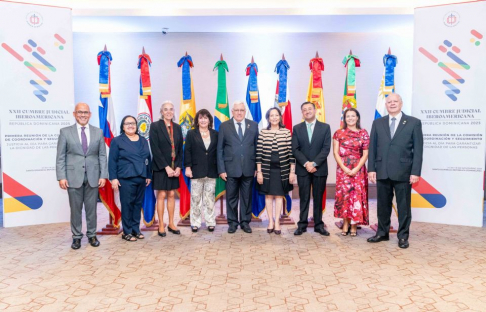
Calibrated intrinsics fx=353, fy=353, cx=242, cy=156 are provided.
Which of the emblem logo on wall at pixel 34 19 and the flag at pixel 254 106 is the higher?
the emblem logo on wall at pixel 34 19

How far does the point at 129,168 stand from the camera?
13.1 ft

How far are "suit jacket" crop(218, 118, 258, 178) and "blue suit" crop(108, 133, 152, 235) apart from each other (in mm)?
907

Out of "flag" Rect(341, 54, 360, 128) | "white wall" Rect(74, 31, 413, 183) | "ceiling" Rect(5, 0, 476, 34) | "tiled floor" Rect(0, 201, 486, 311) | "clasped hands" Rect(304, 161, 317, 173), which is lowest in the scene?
"tiled floor" Rect(0, 201, 486, 311)

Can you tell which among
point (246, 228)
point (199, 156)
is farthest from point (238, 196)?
point (199, 156)

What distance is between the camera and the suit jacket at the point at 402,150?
3.78 metres

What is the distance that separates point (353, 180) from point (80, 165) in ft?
10.1

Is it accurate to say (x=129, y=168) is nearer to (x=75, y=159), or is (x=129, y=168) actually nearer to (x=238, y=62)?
(x=75, y=159)

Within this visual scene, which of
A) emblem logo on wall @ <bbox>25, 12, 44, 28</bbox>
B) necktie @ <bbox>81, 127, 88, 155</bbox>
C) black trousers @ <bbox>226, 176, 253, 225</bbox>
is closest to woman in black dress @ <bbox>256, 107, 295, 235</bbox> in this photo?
black trousers @ <bbox>226, 176, 253, 225</bbox>

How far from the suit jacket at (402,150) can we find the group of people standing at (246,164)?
1 centimetres

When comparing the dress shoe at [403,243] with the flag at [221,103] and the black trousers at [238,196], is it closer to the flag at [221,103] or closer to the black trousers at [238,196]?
the black trousers at [238,196]

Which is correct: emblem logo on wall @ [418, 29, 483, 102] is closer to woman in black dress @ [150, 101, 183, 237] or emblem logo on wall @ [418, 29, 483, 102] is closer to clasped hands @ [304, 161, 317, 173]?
clasped hands @ [304, 161, 317, 173]

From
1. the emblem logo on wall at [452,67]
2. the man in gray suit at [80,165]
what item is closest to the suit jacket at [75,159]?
the man in gray suit at [80,165]

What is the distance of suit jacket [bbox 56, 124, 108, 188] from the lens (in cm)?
374

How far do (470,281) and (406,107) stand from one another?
4.59m
